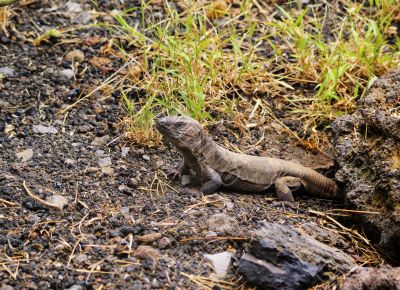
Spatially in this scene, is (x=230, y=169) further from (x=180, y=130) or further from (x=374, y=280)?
(x=374, y=280)

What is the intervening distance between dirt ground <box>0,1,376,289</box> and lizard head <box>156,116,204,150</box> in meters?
0.32

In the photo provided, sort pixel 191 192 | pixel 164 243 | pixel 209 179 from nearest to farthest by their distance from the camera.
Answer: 1. pixel 164 243
2. pixel 191 192
3. pixel 209 179

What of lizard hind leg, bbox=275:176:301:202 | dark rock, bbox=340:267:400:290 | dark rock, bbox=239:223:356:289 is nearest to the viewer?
dark rock, bbox=340:267:400:290

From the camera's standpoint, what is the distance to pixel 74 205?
200 inches

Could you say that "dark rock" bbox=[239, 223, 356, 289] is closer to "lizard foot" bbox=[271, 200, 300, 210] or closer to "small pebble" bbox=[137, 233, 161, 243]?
"small pebble" bbox=[137, 233, 161, 243]

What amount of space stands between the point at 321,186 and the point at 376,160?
0.59 m

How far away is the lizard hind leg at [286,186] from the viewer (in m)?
5.61

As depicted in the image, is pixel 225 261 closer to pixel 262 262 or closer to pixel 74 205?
pixel 262 262

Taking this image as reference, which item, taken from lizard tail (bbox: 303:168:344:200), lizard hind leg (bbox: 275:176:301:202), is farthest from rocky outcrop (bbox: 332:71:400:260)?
lizard hind leg (bbox: 275:176:301:202)

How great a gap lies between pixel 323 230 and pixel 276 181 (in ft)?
2.20

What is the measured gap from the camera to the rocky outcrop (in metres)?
5.07

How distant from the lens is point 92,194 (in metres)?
5.21

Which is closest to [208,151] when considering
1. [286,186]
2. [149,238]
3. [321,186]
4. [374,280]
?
[286,186]

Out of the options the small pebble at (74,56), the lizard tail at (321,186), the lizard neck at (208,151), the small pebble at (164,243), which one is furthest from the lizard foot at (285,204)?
the small pebble at (74,56)
